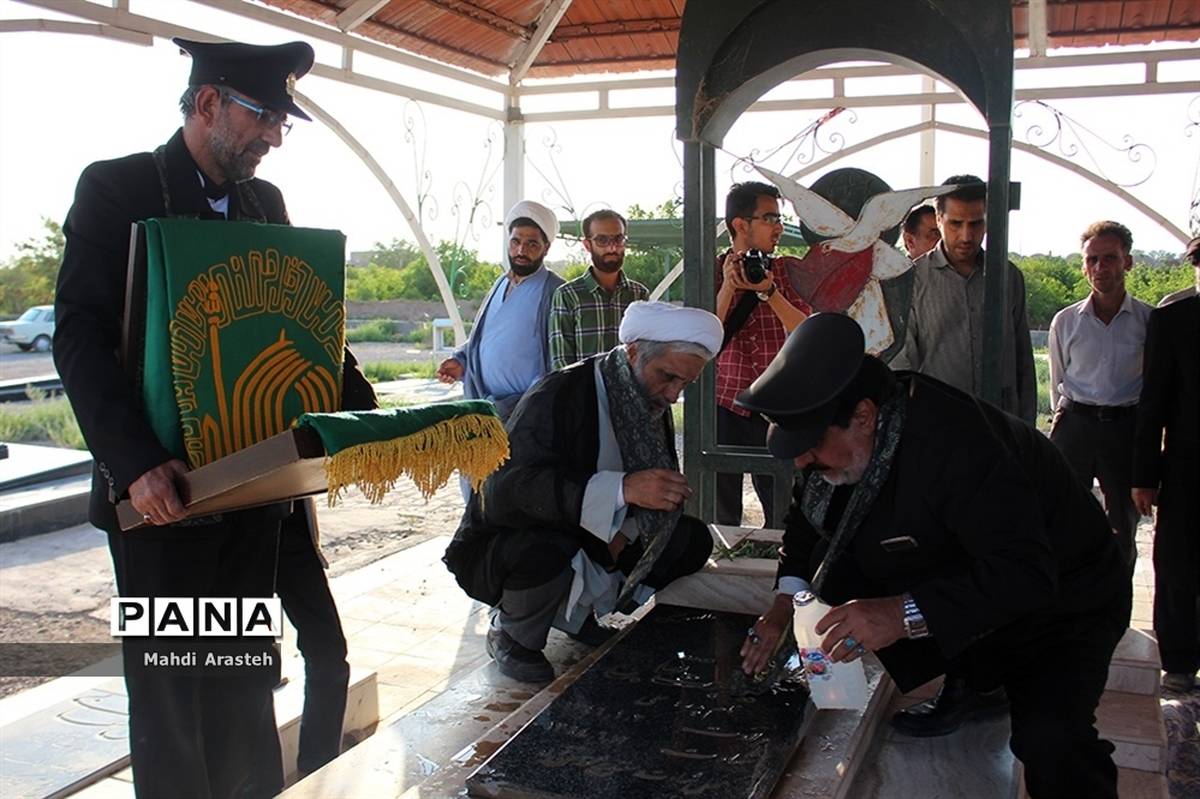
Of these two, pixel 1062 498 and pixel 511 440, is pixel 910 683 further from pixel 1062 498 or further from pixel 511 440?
pixel 511 440

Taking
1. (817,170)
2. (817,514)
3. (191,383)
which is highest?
(817,170)

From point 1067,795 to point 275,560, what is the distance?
6.22ft

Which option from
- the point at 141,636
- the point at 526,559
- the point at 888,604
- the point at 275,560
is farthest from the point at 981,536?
the point at 141,636

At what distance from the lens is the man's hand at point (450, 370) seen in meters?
4.76

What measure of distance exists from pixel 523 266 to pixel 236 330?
2.68 meters

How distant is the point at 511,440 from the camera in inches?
123

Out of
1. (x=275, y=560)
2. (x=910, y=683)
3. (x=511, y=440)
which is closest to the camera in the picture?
(x=275, y=560)

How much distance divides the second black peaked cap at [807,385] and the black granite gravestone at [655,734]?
2.32ft

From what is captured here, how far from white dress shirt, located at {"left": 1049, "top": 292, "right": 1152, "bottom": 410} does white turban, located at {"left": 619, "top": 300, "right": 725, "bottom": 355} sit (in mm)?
2219

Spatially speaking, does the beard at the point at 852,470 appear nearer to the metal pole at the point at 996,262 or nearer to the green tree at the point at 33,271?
the metal pole at the point at 996,262

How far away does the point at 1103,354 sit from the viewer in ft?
14.6

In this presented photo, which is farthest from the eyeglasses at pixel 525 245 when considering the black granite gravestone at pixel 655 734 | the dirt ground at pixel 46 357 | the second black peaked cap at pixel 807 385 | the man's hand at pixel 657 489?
the dirt ground at pixel 46 357

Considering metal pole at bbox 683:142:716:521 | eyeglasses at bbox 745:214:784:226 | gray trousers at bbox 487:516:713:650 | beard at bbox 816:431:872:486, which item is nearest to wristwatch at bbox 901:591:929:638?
beard at bbox 816:431:872:486

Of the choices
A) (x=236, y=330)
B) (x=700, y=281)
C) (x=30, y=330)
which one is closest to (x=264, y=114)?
(x=236, y=330)
